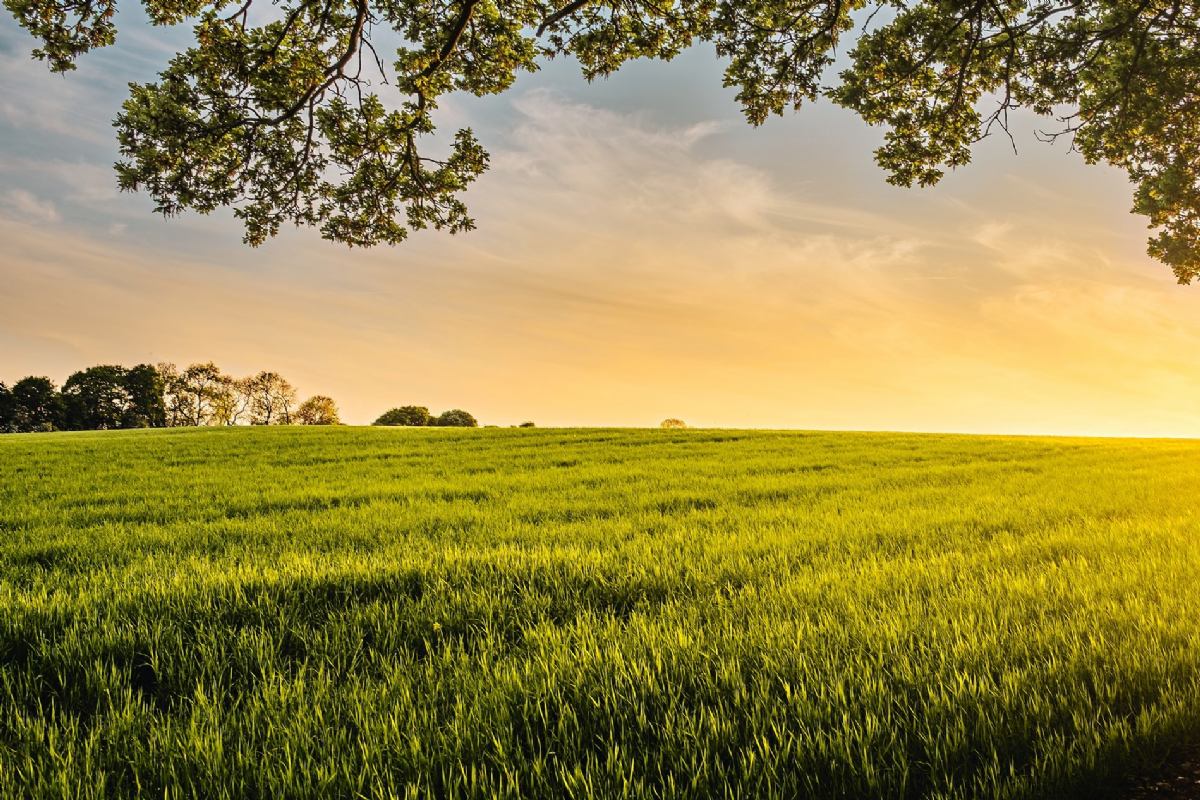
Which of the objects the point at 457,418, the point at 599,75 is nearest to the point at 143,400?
the point at 457,418

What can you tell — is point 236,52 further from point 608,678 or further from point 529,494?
point 608,678

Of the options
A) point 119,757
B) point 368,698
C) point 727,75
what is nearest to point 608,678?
point 368,698

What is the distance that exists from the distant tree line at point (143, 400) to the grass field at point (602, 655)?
265 ft

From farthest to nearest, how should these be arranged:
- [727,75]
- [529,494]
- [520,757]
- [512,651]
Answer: [529,494]
[727,75]
[512,651]
[520,757]

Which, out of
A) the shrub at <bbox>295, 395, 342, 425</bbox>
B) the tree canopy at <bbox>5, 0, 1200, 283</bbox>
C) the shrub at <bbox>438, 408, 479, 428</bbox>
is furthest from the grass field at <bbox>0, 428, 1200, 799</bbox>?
the shrub at <bbox>295, 395, 342, 425</bbox>

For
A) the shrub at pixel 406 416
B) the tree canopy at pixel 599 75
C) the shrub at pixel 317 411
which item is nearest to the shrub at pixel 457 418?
the shrub at pixel 406 416

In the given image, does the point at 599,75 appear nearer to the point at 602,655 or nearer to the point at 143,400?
the point at 602,655

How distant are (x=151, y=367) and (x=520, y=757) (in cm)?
11994

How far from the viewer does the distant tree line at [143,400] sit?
286ft

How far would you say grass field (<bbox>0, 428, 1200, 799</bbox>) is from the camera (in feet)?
8.11

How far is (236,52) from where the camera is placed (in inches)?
394

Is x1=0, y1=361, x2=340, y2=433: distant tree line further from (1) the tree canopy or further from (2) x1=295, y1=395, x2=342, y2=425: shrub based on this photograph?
(1) the tree canopy

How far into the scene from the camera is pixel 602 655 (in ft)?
11.6

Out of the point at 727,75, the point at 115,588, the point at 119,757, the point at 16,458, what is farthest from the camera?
the point at 16,458
